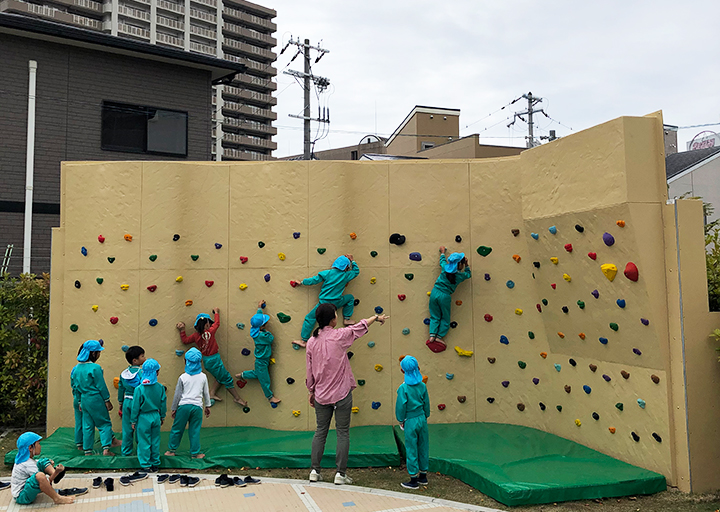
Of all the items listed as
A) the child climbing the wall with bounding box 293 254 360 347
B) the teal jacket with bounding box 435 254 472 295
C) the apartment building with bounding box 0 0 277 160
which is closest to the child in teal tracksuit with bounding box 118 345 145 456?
the child climbing the wall with bounding box 293 254 360 347

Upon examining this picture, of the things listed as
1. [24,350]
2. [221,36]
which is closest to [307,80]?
[24,350]

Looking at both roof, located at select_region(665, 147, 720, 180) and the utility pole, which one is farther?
the utility pole

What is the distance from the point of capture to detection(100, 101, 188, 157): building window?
12.6 m

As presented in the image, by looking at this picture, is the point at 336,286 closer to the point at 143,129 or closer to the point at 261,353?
the point at 261,353

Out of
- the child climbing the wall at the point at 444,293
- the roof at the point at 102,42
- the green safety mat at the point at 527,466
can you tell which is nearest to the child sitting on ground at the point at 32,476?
the green safety mat at the point at 527,466

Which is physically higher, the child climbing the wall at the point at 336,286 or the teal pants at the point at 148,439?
the child climbing the wall at the point at 336,286

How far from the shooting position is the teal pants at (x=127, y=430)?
254 inches

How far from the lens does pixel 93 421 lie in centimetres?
669

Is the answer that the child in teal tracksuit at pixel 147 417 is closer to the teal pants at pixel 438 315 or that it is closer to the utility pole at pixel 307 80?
the teal pants at pixel 438 315

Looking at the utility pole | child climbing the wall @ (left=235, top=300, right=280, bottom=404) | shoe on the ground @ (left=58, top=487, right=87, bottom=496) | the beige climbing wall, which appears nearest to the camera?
shoe on the ground @ (left=58, top=487, right=87, bottom=496)

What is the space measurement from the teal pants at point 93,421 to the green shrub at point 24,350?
1.98 meters

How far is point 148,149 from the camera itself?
12.9 m

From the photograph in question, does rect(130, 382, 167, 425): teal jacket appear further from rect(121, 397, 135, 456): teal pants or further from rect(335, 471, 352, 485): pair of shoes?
rect(335, 471, 352, 485): pair of shoes

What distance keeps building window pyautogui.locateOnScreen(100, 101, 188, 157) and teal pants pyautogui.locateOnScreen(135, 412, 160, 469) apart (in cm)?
807
